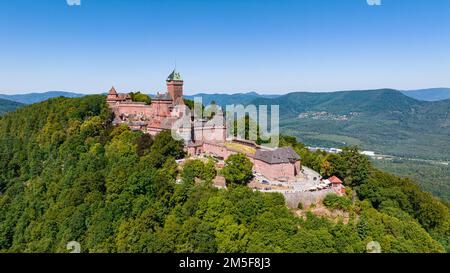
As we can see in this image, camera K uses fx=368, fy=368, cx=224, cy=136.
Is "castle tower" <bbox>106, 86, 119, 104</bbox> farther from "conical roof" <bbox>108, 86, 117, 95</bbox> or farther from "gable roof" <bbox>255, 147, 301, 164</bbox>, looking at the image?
"gable roof" <bbox>255, 147, 301, 164</bbox>

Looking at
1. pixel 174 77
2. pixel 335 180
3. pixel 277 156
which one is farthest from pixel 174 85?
pixel 335 180

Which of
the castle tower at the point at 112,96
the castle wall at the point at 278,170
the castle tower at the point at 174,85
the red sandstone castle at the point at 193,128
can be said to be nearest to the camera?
the castle wall at the point at 278,170

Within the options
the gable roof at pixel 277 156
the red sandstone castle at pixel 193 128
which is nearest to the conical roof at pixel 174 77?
the red sandstone castle at pixel 193 128

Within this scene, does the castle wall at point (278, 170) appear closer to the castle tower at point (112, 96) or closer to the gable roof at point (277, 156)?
the gable roof at point (277, 156)

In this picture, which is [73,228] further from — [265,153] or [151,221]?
[265,153]

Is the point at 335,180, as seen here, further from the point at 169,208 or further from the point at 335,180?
the point at 169,208
